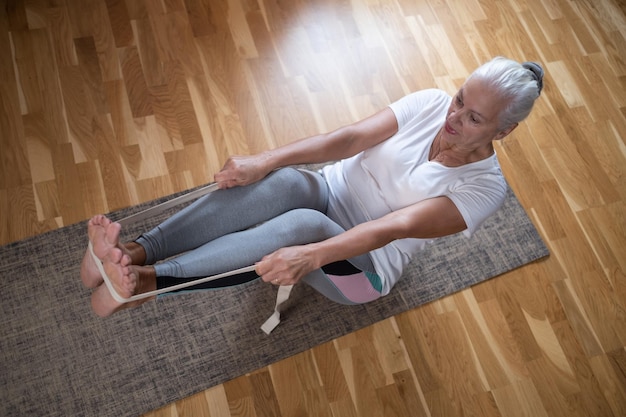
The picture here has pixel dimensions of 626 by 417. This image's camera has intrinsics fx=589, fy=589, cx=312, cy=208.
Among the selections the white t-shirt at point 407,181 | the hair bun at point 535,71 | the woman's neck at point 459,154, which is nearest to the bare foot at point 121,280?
the white t-shirt at point 407,181

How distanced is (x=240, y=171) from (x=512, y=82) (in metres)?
0.72

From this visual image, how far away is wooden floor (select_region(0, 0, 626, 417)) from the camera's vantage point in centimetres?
194

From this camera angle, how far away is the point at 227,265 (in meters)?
1.49

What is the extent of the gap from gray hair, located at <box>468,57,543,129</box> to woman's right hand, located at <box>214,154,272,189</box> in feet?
2.01

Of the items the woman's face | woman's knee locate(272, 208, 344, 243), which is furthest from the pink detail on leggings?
the woman's face

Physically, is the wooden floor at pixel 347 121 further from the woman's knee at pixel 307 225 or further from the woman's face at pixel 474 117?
the woman's face at pixel 474 117

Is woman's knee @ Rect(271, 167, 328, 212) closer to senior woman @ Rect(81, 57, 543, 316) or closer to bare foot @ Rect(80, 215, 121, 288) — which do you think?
senior woman @ Rect(81, 57, 543, 316)

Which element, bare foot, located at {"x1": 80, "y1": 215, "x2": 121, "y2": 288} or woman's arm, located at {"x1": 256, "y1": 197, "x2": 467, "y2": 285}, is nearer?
bare foot, located at {"x1": 80, "y1": 215, "x2": 121, "y2": 288}

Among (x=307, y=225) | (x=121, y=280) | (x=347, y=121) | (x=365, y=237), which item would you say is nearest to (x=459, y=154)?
(x=365, y=237)

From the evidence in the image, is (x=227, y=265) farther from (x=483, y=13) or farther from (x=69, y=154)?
(x=483, y=13)

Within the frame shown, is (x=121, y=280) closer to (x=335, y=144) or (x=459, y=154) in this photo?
(x=335, y=144)

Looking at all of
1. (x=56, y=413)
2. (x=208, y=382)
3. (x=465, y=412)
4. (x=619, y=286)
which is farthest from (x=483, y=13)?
(x=56, y=413)

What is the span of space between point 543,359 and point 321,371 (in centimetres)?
78

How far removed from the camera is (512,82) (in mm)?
1438
